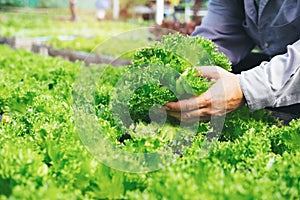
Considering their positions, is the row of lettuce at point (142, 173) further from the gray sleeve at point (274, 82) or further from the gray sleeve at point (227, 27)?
the gray sleeve at point (227, 27)

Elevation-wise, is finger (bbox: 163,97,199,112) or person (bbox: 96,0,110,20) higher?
finger (bbox: 163,97,199,112)

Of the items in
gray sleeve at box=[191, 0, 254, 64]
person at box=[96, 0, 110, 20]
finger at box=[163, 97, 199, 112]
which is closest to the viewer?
finger at box=[163, 97, 199, 112]

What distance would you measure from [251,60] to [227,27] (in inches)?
15.3

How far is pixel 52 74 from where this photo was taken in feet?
13.7

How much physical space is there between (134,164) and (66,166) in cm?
27

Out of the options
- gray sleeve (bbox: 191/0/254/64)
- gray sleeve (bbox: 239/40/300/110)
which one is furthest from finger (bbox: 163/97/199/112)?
gray sleeve (bbox: 191/0/254/64)

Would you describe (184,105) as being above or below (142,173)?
above

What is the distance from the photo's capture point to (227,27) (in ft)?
12.0

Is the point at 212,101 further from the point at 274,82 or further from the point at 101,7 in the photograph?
the point at 101,7

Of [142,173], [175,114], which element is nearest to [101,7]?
[175,114]

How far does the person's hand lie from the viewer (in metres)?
2.31

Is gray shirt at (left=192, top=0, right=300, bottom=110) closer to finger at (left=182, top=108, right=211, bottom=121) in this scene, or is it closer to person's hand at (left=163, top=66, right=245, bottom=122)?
person's hand at (left=163, top=66, right=245, bottom=122)

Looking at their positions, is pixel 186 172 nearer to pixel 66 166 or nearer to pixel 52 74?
pixel 66 166

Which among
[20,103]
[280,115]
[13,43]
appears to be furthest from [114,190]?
[13,43]
